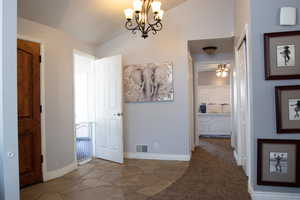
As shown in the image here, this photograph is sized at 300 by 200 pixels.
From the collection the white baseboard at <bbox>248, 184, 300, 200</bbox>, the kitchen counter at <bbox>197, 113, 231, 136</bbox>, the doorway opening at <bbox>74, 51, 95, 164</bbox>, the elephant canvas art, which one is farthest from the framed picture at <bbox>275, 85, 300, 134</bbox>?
the kitchen counter at <bbox>197, 113, 231, 136</bbox>

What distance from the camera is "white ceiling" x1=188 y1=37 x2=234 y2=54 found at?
14.6ft

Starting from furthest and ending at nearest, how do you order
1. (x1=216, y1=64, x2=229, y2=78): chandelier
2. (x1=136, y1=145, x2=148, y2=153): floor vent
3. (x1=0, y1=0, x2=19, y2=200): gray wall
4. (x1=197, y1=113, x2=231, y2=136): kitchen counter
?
(x1=216, y1=64, x2=229, y2=78): chandelier, (x1=197, y1=113, x2=231, y2=136): kitchen counter, (x1=136, y1=145, x2=148, y2=153): floor vent, (x1=0, y1=0, x2=19, y2=200): gray wall

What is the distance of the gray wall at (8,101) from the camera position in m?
1.54

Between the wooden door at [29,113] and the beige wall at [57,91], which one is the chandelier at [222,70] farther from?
the wooden door at [29,113]

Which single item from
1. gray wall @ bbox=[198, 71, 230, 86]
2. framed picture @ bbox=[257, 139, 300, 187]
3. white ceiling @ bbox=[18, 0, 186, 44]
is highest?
white ceiling @ bbox=[18, 0, 186, 44]

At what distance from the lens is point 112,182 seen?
332 cm

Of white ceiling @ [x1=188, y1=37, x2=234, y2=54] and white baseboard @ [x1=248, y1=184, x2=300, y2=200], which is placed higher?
white ceiling @ [x1=188, y1=37, x2=234, y2=54]

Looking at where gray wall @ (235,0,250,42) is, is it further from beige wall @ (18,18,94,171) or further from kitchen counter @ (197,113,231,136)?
kitchen counter @ (197,113,231,136)

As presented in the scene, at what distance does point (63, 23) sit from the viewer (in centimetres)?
360

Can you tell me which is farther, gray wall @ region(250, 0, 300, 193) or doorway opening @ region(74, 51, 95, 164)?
doorway opening @ region(74, 51, 95, 164)

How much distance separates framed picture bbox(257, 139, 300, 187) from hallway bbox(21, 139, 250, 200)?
0.40m

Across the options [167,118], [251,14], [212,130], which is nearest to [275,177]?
[251,14]

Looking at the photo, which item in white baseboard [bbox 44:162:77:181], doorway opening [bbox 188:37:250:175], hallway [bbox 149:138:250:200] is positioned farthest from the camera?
doorway opening [bbox 188:37:250:175]

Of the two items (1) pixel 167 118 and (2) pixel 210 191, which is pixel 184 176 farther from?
(1) pixel 167 118
